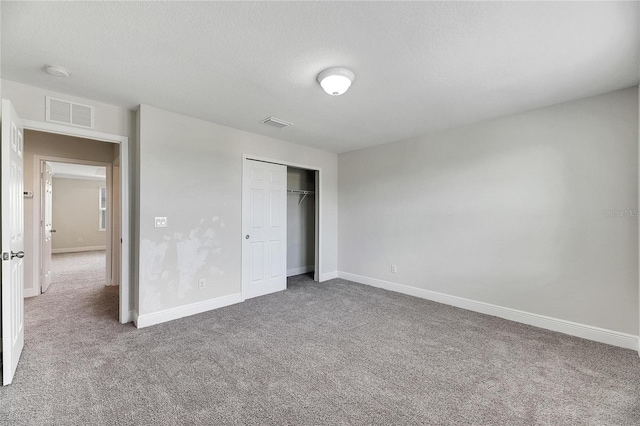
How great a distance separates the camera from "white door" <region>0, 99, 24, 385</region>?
2.03 m

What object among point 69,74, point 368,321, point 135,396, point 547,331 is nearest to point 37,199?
point 69,74

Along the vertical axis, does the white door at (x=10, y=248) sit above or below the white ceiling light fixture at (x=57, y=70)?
below

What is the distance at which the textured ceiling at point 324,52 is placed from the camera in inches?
66.6

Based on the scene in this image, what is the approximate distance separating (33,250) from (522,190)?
22.0 ft

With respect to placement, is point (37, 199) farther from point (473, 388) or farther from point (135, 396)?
point (473, 388)

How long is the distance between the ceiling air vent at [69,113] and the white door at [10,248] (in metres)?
0.43

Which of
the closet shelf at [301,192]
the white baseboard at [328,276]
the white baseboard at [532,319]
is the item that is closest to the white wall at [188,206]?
the closet shelf at [301,192]

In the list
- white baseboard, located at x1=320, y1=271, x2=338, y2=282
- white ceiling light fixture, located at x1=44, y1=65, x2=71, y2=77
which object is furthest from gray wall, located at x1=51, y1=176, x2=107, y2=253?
white ceiling light fixture, located at x1=44, y1=65, x2=71, y2=77

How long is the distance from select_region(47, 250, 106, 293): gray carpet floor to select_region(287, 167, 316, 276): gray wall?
3441 millimetres

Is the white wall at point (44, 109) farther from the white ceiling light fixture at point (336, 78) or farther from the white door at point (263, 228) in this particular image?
the white ceiling light fixture at point (336, 78)

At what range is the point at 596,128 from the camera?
2828mm

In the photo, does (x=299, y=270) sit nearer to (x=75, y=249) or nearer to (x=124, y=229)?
(x=124, y=229)

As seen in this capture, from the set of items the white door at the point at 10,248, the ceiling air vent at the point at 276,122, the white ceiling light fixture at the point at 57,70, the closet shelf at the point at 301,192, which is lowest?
the white door at the point at 10,248

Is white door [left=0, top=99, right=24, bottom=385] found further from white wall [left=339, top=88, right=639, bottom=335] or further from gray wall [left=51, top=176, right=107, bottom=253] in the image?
gray wall [left=51, top=176, right=107, bottom=253]
